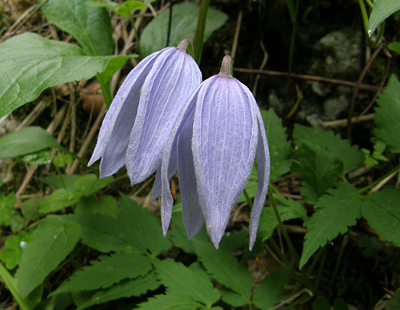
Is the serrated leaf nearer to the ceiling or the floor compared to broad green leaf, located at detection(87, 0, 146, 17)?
nearer to the floor

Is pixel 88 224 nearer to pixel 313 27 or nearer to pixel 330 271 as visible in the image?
pixel 330 271

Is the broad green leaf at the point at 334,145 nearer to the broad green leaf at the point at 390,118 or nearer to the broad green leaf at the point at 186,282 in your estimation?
the broad green leaf at the point at 390,118

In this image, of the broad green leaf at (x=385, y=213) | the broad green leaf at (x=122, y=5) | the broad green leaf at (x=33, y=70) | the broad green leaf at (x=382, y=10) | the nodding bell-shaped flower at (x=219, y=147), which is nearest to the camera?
the broad green leaf at (x=382, y=10)

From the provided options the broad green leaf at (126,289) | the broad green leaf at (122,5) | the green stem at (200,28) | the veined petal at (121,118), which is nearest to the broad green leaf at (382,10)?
the veined petal at (121,118)

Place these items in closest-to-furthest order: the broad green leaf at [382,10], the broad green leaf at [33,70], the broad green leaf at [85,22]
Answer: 1. the broad green leaf at [382,10]
2. the broad green leaf at [33,70]
3. the broad green leaf at [85,22]

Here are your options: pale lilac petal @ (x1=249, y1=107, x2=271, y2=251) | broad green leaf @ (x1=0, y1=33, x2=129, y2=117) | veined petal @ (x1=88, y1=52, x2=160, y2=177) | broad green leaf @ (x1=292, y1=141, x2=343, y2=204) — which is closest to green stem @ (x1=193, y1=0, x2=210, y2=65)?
broad green leaf @ (x1=0, y1=33, x2=129, y2=117)

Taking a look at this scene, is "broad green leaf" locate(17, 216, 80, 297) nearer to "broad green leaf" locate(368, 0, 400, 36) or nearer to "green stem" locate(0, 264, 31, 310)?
"green stem" locate(0, 264, 31, 310)

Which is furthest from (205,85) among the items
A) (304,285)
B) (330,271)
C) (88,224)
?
(330,271)
